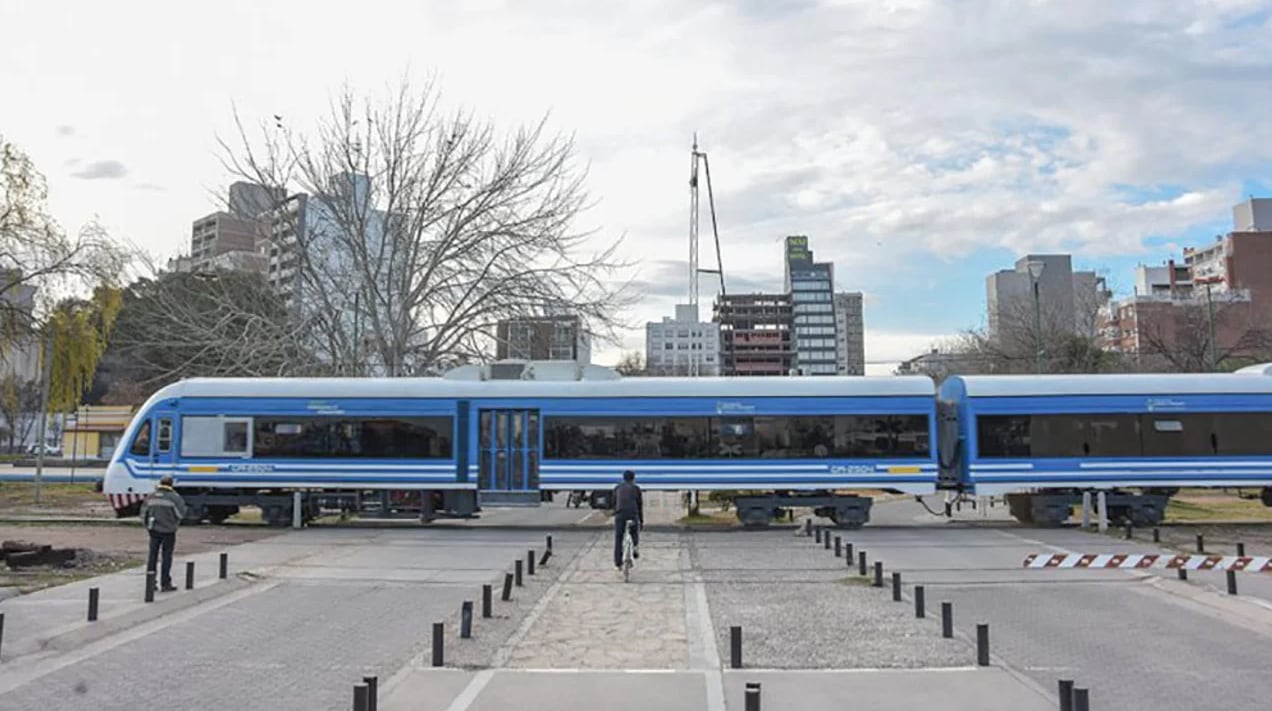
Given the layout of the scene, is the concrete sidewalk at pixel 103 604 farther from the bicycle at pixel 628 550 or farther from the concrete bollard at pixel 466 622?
the bicycle at pixel 628 550

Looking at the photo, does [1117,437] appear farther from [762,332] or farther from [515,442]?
[762,332]

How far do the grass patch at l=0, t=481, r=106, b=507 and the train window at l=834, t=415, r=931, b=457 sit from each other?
24.1m

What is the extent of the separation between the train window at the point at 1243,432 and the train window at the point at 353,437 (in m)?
18.5

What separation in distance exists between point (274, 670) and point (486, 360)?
2169 cm

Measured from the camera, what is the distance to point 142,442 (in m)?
22.2

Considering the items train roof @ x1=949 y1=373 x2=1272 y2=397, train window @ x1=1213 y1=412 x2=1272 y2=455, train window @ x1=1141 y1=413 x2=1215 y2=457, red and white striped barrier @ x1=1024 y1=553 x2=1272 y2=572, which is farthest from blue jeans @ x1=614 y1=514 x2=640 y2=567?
train window @ x1=1213 y1=412 x2=1272 y2=455

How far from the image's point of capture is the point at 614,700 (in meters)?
7.43

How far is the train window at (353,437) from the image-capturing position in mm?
21875

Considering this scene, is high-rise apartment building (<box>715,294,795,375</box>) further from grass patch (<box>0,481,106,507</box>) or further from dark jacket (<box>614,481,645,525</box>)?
dark jacket (<box>614,481,645,525</box>)

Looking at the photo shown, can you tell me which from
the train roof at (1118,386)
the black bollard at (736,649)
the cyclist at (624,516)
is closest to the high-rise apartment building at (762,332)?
the train roof at (1118,386)

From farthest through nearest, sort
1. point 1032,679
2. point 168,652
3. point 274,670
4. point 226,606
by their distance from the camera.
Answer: point 226,606 < point 168,652 < point 274,670 < point 1032,679

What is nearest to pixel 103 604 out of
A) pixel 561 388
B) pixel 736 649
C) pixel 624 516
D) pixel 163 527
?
pixel 163 527

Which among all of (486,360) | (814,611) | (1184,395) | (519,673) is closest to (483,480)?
(486,360)

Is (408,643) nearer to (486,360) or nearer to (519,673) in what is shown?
(519,673)
